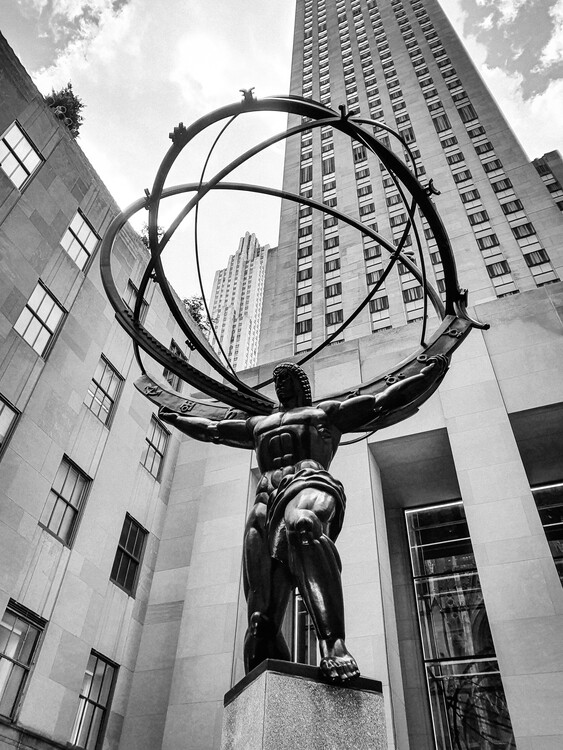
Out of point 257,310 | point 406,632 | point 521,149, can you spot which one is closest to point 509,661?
point 406,632

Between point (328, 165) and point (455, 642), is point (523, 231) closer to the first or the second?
point (328, 165)

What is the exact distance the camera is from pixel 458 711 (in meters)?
14.4

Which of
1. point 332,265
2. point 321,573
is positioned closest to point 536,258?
point 332,265

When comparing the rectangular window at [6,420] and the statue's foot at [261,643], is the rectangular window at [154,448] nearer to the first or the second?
the rectangular window at [6,420]

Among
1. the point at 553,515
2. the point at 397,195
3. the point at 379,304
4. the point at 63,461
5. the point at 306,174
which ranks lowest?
the point at 63,461

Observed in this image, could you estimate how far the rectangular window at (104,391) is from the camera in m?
16.8

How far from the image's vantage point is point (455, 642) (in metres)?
15.4

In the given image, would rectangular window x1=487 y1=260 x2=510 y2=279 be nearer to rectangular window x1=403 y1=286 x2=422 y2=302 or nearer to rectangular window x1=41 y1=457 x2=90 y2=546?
rectangular window x1=403 y1=286 x2=422 y2=302

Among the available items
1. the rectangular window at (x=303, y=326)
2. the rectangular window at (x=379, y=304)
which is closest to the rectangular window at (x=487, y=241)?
the rectangular window at (x=379, y=304)

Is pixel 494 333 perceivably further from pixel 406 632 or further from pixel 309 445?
pixel 309 445

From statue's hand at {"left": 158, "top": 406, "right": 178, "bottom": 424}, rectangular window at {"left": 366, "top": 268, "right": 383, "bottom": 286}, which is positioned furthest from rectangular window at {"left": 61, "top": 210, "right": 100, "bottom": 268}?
rectangular window at {"left": 366, "top": 268, "right": 383, "bottom": 286}

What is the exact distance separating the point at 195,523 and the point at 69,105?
15956 millimetres

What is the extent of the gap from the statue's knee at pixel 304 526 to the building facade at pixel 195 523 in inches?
379

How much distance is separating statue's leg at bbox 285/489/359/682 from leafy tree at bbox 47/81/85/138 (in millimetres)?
20431
